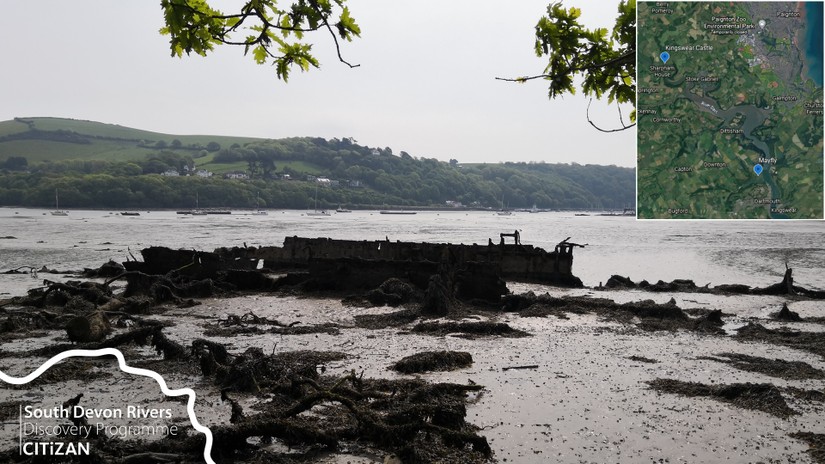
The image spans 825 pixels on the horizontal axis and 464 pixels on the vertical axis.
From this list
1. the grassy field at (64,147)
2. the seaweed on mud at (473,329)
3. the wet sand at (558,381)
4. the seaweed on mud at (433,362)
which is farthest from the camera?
the grassy field at (64,147)

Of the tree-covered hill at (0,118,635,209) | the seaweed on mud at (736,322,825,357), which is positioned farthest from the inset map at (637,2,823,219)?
the tree-covered hill at (0,118,635,209)

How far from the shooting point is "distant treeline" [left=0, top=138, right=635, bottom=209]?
132 m

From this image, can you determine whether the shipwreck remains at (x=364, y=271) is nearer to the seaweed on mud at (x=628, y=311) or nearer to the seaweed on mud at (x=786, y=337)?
the seaweed on mud at (x=628, y=311)

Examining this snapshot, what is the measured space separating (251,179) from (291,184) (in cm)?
→ 1122

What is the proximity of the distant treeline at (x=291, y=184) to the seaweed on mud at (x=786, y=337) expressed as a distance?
13208cm

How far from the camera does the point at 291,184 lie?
517ft

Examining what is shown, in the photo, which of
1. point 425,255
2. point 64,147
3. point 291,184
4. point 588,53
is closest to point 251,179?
point 291,184

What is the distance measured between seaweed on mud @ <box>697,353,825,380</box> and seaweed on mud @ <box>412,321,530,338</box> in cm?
345

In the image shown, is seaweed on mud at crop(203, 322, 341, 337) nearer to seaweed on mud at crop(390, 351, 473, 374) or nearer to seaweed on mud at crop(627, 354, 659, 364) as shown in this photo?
seaweed on mud at crop(390, 351, 473, 374)

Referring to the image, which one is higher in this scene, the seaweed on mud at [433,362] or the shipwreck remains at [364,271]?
the shipwreck remains at [364,271]

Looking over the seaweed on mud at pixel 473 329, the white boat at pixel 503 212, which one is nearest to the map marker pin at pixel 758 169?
the seaweed on mud at pixel 473 329

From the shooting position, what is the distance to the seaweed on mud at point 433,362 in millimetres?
9195

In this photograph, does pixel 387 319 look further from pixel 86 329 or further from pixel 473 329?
pixel 86 329

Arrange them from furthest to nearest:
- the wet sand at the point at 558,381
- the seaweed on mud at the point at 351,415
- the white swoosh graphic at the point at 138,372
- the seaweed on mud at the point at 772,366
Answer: the seaweed on mud at the point at 772,366
the wet sand at the point at 558,381
the seaweed on mud at the point at 351,415
the white swoosh graphic at the point at 138,372
